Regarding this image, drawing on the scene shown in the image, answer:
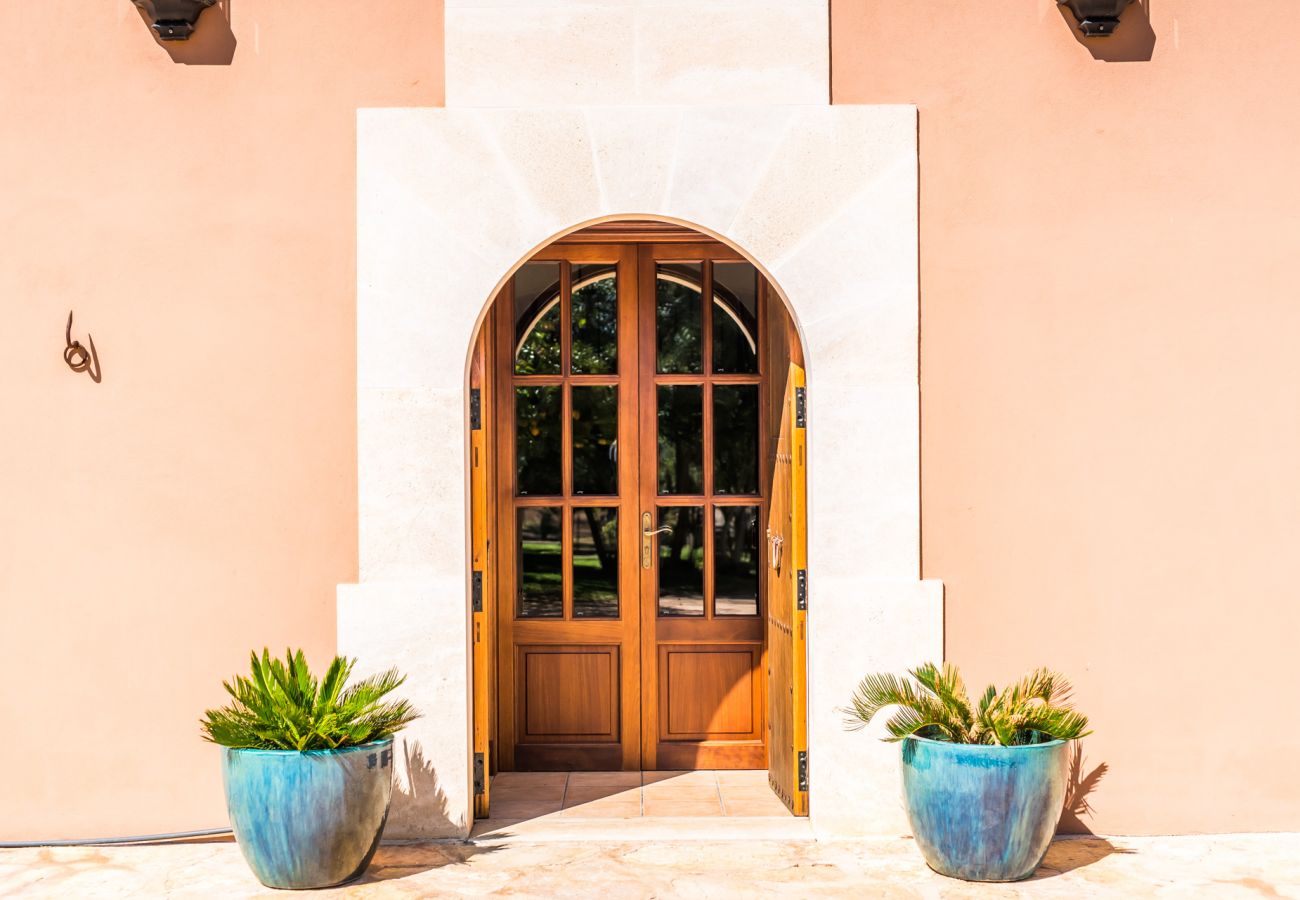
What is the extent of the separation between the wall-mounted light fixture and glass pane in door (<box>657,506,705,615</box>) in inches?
101

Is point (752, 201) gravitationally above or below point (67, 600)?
above

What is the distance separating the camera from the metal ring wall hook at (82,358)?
4.52 metres

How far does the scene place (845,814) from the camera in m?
4.51

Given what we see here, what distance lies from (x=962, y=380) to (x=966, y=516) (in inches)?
20.1

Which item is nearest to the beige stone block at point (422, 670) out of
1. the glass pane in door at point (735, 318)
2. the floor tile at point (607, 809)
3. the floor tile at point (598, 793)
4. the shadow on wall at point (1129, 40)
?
the floor tile at point (607, 809)

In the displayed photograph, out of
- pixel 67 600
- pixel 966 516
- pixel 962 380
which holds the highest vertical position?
pixel 962 380

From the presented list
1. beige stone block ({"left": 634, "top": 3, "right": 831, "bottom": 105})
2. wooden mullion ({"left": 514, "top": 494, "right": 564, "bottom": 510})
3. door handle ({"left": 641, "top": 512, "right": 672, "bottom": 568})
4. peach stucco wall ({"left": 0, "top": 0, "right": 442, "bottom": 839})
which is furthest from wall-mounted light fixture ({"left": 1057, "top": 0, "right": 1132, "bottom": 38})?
wooden mullion ({"left": 514, "top": 494, "right": 564, "bottom": 510})

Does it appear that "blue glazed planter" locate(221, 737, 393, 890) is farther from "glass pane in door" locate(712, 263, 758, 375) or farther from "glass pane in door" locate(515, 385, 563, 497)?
"glass pane in door" locate(712, 263, 758, 375)

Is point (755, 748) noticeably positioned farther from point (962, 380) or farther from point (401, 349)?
point (401, 349)

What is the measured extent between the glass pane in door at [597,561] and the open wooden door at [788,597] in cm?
80

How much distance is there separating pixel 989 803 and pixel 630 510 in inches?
87.5

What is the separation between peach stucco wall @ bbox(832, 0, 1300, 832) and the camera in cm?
455

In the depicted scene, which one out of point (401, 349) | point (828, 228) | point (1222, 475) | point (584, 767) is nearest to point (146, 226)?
point (401, 349)

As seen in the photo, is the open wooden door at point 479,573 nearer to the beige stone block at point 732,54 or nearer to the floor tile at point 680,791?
the floor tile at point 680,791
